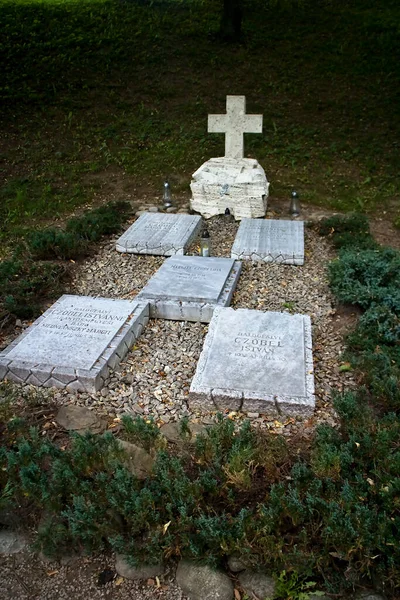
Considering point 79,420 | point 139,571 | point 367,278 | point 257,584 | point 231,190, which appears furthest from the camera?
point 231,190

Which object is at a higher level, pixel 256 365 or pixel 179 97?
pixel 179 97

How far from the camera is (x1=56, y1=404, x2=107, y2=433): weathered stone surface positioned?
3.94 meters

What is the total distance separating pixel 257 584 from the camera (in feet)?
9.20

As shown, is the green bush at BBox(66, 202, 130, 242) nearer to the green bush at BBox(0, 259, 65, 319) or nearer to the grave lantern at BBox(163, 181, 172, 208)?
the grave lantern at BBox(163, 181, 172, 208)

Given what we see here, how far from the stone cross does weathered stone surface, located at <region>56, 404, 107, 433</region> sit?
5.47m

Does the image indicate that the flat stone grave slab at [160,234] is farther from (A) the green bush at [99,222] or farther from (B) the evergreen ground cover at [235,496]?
(B) the evergreen ground cover at [235,496]

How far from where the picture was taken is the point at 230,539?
2.85m

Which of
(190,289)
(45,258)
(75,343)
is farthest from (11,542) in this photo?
(45,258)

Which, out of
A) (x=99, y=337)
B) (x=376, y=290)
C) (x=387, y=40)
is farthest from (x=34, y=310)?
(x=387, y=40)

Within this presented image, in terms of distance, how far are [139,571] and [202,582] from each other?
14.0 inches

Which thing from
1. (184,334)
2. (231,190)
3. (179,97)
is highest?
(179,97)

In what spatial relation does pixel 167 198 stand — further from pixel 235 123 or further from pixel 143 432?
pixel 143 432

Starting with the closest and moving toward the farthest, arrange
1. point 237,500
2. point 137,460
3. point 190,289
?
point 237,500 → point 137,460 → point 190,289

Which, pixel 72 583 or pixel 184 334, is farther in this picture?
pixel 184 334
